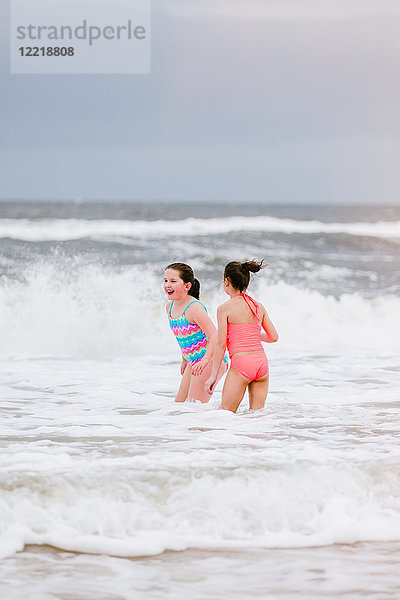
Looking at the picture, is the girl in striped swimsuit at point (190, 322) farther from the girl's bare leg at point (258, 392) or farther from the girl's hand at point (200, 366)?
the girl's bare leg at point (258, 392)

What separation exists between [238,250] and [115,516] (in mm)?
19100

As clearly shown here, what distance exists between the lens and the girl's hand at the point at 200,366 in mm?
6027

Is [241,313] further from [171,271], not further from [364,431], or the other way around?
[364,431]

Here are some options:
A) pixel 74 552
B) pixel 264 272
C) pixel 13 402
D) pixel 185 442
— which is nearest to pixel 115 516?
pixel 74 552

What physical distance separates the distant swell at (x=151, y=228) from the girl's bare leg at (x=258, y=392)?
1700cm

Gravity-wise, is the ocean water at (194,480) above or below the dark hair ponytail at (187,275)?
below

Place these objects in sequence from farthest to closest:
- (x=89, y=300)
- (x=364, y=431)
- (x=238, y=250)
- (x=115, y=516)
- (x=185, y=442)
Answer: (x=238, y=250) → (x=89, y=300) → (x=364, y=431) → (x=185, y=442) → (x=115, y=516)

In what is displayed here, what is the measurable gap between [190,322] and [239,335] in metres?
0.47

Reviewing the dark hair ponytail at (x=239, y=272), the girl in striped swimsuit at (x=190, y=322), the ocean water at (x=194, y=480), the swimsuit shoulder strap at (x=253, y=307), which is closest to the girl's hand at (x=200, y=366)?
the girl in striped swimsuit at (x=190, y=322)

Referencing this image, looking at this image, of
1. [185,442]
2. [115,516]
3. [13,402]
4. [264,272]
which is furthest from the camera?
[264,272]

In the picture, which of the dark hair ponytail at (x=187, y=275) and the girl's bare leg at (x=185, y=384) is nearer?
the dark hair ponytail at (x=187, y=275)

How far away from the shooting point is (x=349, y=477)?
15.3 feet

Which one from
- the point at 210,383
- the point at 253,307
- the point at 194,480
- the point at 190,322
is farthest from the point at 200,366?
the point at 194,480

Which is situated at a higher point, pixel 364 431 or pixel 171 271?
pixel 171 271
